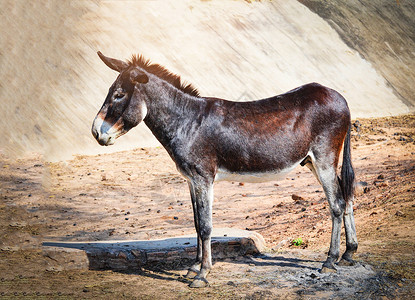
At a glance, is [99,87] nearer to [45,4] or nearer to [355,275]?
[45,4]

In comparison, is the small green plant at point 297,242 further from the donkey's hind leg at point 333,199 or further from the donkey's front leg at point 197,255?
the donkey's front leg at point 197,255

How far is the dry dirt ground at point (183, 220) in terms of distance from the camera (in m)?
5.84

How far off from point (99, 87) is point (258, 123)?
15.5 m

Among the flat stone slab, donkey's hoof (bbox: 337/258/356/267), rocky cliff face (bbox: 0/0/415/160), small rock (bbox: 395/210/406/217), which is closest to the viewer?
donkey's hoof (bbox: 337/258/356/267)

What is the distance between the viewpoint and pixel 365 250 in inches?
274

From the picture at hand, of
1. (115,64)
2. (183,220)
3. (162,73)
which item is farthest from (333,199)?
(183,220)

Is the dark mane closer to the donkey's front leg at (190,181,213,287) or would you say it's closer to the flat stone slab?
the donkey's front leg at (190,181,213,287)

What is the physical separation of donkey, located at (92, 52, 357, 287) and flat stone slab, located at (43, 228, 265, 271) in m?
0.59

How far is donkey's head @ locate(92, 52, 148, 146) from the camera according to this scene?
589 centimetres

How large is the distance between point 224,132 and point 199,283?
190 centimetres

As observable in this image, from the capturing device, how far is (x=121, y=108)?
596 centimetres

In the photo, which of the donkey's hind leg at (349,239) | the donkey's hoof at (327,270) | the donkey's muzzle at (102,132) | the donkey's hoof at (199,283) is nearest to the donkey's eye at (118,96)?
the donkey's muzzle at (102,132)

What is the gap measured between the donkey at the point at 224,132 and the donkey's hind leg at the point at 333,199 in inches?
0.5

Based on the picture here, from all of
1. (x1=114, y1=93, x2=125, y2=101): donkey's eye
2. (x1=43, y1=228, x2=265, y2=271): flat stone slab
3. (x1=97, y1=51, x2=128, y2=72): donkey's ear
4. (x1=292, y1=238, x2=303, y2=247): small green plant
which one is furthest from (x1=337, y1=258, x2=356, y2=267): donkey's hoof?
(x1=97, y1=51, x2=128, y2=72): donkey's ear
